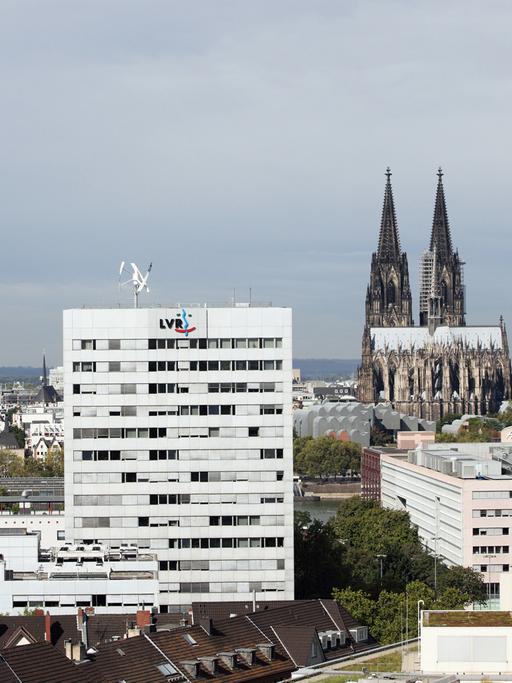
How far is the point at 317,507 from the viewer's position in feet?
613

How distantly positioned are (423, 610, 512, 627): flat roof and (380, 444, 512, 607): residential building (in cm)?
5580

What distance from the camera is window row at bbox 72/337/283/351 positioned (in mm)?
78125

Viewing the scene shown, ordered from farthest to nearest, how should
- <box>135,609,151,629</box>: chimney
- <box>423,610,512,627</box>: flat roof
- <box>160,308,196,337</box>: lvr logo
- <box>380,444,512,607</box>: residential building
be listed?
1. <box>380,444,512,607</box>: residential building
2. <box>160,308,196,337</box>: lvr logo
3. <box>135,609,151,629</box>: chimney
4. <box>423,610,512,627</box>: flat roof

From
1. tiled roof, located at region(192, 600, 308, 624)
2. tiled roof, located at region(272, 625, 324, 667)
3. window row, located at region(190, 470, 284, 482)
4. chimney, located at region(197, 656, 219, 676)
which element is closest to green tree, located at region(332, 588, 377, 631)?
tiled roof, located at region(192, 600, 308, 624)

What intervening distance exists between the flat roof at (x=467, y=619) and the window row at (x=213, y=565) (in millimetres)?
36128

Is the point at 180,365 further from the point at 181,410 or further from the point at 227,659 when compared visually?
the point at 227,659

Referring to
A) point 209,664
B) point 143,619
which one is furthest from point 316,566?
point 209,664

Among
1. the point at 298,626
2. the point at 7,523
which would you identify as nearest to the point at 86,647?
the point at 298,626

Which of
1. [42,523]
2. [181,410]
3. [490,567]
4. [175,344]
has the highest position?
[175,344]

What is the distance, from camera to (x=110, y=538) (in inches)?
3071

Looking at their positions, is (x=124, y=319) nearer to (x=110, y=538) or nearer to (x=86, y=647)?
(x=110, y=538)

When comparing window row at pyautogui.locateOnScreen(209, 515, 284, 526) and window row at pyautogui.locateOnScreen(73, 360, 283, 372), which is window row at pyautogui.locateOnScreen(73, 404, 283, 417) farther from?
window row at pyautogui.locateOnScreen(209, 515, 284, 526)

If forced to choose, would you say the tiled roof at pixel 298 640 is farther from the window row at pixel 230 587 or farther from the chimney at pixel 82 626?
the window row at pixel 230 587

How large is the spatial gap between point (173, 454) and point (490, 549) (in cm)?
3792
